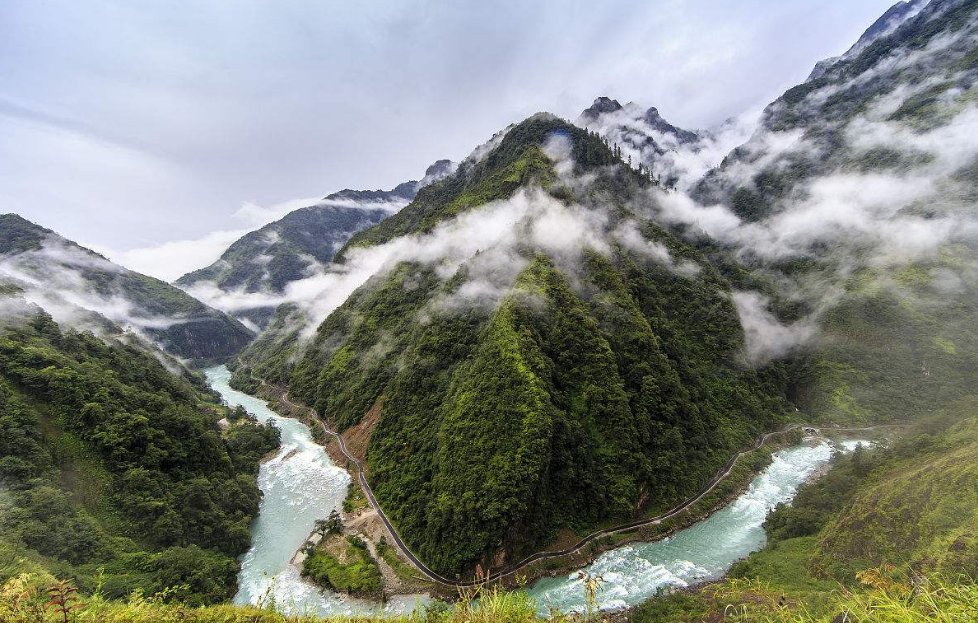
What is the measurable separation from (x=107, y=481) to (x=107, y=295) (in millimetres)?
138638

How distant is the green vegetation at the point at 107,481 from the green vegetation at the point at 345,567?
7810mm

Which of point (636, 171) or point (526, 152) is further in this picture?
point (636, 171)

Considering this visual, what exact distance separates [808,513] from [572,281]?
1692 inches

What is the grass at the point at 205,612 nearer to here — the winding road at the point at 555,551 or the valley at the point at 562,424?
the valley at the point at 562,424

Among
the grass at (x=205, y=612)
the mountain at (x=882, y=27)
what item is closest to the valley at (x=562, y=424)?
the grass at (x=205, y=612)

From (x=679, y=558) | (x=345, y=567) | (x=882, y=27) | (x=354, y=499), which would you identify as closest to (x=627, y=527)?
(x=679, y=558)

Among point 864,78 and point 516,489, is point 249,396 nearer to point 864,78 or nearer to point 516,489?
point 516,489

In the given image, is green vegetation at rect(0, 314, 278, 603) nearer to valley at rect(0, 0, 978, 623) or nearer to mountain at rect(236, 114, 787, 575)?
valley at rect(0, 0, 978, 623)

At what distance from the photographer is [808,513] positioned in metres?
41.9

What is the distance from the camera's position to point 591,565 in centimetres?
4034

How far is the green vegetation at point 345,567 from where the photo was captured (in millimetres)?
37281

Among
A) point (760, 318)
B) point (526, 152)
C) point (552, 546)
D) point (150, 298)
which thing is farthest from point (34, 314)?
point (760, 318)

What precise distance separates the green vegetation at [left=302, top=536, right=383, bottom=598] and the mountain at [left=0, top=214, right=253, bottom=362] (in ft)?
273

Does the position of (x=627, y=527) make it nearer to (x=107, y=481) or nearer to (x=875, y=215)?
(x=107, y=481)
